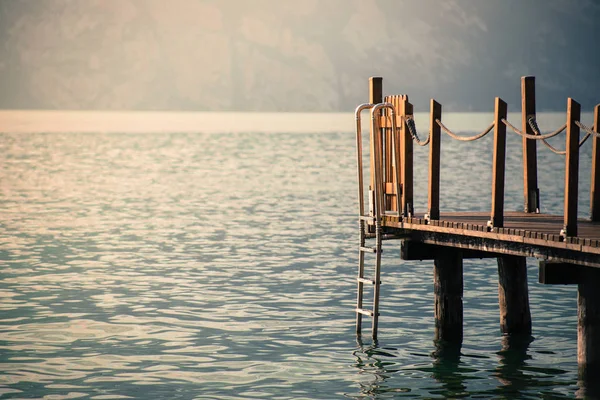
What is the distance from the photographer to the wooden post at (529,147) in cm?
1762

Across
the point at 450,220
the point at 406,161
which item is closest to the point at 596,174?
the point at 450,220

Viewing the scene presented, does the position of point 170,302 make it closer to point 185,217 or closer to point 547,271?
point 547,271

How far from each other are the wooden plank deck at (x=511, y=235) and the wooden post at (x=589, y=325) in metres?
0.48

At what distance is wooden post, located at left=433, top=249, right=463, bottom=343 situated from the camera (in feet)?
58.0

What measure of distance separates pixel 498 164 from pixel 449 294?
8.90 ft

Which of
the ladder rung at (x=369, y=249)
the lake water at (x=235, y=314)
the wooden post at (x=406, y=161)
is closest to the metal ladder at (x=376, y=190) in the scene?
the ladder rung at (x=369, y=249)

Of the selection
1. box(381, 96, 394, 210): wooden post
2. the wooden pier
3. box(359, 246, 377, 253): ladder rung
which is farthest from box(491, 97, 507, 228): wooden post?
box(381, 96, 394, 210): wooden post

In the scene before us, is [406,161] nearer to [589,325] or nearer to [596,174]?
[596,174]

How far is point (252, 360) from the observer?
1755cm

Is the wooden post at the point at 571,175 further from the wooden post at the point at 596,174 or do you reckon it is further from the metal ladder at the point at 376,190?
the metal ladder at the point at 376,190

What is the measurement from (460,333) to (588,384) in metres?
3.31

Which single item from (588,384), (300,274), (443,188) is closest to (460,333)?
(588,384)

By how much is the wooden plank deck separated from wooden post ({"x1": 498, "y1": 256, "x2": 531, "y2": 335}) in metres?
0.73

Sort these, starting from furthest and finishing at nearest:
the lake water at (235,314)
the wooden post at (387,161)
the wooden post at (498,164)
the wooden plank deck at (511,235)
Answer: the wooden post at (387,161)
the lake water at (235,314)
the wooden post at (498,164)
the wooden plank deck at (511,235)
